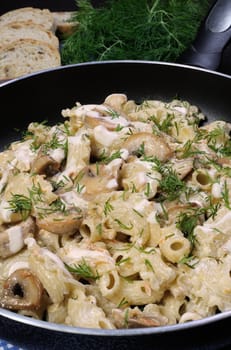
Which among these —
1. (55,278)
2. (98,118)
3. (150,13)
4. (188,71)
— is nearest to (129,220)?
(55,278)

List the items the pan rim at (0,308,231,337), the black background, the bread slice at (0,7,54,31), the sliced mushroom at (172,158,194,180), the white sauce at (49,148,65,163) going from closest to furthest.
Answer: the pan rim at (0,308,231,337)
the sliced mushroom at (172,158,194,180)
the white sauce at (49,148,65,163)
the bread slice at (0,7,54,31)
the black background

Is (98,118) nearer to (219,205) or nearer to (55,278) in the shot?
(219,205)

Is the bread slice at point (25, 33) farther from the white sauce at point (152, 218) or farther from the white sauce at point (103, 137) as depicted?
the white sauce at point (152, 218)

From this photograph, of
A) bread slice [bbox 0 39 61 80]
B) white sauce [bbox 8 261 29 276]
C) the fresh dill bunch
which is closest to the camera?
white sauce [bbox 8 261 29 276]

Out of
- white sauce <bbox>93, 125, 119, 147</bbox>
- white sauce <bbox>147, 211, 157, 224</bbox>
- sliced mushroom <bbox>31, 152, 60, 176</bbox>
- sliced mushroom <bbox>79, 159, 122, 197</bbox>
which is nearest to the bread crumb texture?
white sauce <bbox>93, 125, 119, 147</bbox>

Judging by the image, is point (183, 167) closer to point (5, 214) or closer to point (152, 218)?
point (152, 218)

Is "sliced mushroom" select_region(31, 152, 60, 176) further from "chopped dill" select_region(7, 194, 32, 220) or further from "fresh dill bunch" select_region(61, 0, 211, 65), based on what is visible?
"fresh dill bunch" select_region(61, 0, 211, 65)

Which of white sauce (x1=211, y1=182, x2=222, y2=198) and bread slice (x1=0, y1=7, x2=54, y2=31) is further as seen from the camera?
bread slice (x1=0, y1=7, x2=54, y2=31)

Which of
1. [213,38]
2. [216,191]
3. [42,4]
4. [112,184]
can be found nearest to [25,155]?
[112,184]
